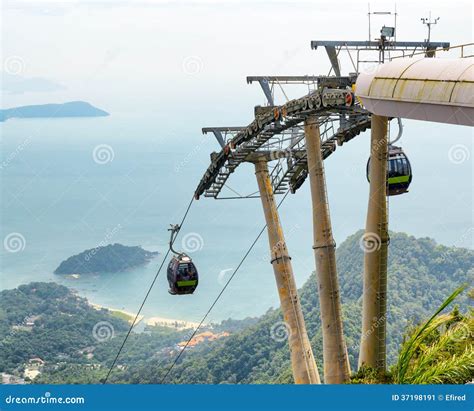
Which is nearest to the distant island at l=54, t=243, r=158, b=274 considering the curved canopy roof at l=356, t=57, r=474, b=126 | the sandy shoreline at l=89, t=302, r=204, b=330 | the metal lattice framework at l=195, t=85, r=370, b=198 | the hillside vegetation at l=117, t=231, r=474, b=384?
the sandy shoreline at l=89, t=302, r=204, b=330

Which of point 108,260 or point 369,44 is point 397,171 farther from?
point 108,260

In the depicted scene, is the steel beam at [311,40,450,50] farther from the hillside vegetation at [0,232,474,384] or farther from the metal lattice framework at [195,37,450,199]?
the hillside vegetation at [0,232,474,384]

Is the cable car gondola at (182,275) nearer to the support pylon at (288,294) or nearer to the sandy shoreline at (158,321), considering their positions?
the support pylon at (288,294)

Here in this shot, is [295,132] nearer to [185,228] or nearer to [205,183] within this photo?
[205,183]

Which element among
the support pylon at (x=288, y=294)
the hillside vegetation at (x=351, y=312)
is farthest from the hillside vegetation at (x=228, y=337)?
the support pylon at (x=288, y=294)

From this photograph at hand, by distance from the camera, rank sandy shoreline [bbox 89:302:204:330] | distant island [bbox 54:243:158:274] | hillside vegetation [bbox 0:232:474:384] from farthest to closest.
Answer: distant island [bbox 54:243:158:274] < sandy shoreline [bbox 89:302:204:330] < hillside vegetation [bbox 0:232:474:384]

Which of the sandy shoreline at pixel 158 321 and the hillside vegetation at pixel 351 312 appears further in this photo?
the sandy shoreline at pixel 158 321

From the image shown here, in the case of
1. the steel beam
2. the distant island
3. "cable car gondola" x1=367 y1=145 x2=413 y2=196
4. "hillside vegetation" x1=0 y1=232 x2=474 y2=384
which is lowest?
"hillside vegetation" x1=0 y1=232 x2=474 y2=384
